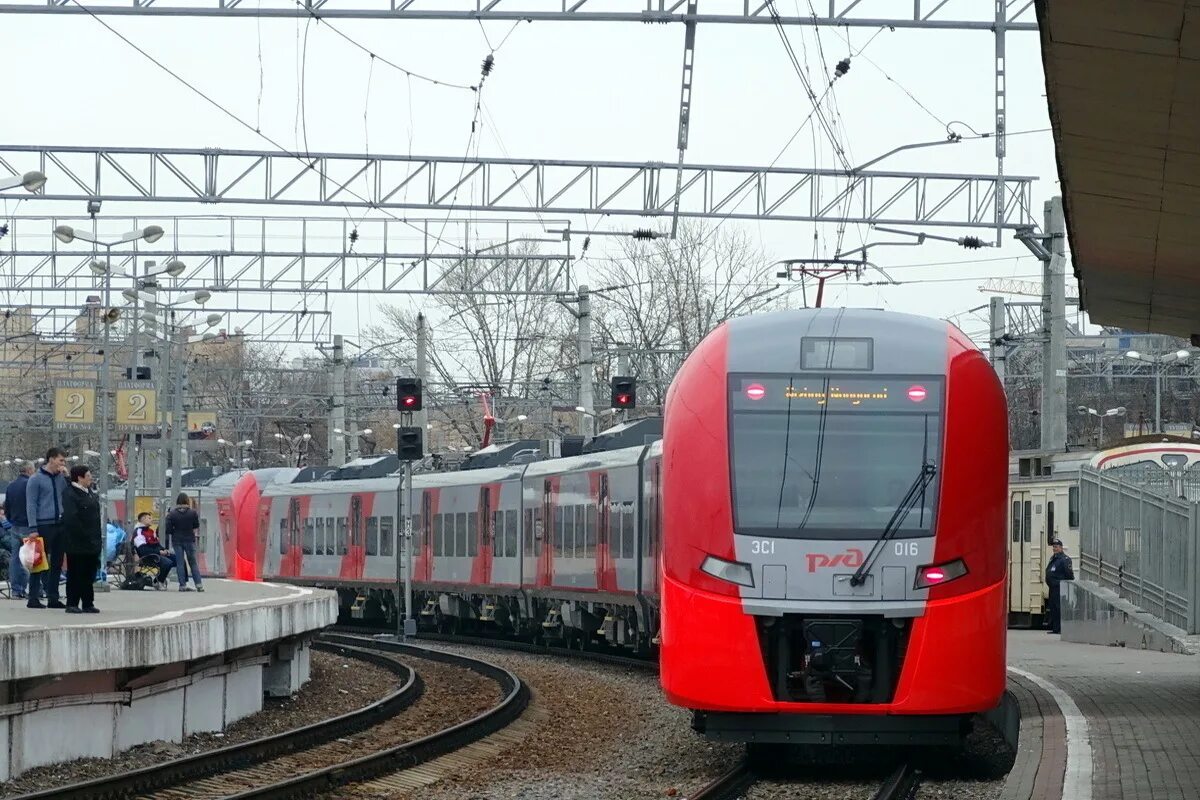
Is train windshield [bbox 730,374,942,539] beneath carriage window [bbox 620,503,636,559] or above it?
above

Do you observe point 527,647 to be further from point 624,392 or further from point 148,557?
point 624,392

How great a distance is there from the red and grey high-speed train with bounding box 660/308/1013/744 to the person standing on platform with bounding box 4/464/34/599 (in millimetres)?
9729

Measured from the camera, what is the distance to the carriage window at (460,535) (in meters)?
32.8

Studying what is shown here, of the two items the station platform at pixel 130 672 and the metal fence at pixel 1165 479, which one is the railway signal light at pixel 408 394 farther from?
the metal fence at pixel 1165 479

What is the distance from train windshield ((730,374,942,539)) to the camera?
12383 mm

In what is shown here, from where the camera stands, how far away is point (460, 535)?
108 feet

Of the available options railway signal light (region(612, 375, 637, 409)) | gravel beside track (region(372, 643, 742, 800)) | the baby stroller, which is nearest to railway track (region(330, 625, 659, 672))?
gravel beside track (region(372, 643, 742, 800))

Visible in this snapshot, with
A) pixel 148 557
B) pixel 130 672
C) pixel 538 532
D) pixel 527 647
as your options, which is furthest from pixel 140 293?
pixel 130 672

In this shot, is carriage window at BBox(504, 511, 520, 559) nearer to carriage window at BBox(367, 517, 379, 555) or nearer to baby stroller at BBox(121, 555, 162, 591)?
baby stroller at BBox(121, 555, 162, 591)

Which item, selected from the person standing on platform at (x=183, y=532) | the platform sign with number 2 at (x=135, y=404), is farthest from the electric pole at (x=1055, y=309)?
the platform sign with number 2 at (x=135, y=404)

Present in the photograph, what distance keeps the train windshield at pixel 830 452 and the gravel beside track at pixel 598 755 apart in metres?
1.89

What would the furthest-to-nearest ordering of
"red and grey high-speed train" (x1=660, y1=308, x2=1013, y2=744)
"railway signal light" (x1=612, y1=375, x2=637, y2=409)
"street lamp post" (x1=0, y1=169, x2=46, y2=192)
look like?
"railway signal light" (x1=612, y1=375, x2=637, y2=409) < "street lamp post" (x1=0, y1=169, x2=46, y2=192) < "red and grey high-speed train" (x1=660, y1=308, x2=1013, y2=744)

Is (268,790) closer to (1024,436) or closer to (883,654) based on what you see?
(883,654)

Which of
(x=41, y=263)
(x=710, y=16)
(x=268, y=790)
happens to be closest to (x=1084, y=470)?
(x=710, y=16)
